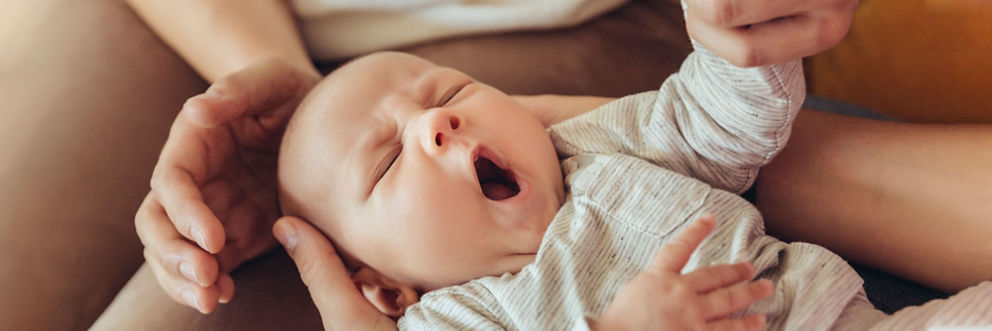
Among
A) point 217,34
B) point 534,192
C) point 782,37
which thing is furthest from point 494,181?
point 217,34

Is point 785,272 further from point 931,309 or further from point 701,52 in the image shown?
point 701,52

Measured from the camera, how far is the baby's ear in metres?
0.94

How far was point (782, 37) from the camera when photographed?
60cm

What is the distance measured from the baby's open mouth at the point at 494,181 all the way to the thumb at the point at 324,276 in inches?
8.2

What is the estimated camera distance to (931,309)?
718 millimetres

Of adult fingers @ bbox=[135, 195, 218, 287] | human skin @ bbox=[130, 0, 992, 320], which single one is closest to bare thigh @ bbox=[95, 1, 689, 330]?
human skin @ bbox=[130, 0, 992, 320]

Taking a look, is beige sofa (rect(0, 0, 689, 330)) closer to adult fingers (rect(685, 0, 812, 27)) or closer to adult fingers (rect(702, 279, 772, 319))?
adult fingers (rect(702, 279, 772, 319))

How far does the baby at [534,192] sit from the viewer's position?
0.80 metres

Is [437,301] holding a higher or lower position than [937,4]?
lower

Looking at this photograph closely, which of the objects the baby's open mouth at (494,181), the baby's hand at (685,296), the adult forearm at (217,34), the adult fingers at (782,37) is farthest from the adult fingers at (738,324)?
the adult forearm at (217,34)

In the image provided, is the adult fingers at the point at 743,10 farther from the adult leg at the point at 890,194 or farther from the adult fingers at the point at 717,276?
the adult leg at the point at 890,194

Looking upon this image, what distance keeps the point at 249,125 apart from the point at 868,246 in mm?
851

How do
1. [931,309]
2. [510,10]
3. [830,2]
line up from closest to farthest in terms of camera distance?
[830,2]
[931,309]
[510,10]

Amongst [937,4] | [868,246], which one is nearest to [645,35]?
[937,4]
